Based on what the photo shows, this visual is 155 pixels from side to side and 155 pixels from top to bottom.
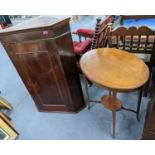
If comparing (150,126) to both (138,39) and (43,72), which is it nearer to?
(138,39)

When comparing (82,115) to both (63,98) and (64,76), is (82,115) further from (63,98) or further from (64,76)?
(64,76)

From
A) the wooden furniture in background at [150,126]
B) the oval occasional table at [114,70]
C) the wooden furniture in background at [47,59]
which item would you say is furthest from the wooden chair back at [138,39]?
the wooden furniture in background at [150,126]

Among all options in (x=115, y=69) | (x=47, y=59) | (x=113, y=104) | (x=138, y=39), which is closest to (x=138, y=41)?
(x=138, y=39)

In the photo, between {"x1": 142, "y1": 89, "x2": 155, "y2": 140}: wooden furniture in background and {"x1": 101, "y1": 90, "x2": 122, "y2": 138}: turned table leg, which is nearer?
{"x1": 142, "y1": 89, "x2": 155, "y2": 140}: wooden furniture in background

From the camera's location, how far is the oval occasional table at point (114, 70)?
1076 mm

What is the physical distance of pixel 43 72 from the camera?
151 cm

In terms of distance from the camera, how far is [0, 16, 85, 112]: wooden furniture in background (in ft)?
4.05

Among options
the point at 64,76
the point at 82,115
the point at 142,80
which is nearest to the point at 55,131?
the point at 82,115

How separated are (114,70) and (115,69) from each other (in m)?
0.02

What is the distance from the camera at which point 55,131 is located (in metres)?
1.73

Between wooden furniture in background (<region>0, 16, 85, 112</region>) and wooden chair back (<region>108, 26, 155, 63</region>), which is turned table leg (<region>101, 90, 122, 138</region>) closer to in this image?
wooden furniture in background (<region>0, 16, 85, 112</region>)

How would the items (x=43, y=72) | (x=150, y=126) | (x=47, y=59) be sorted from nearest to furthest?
1. (x=150, y=126)
2. (x=47, y=59)
3. (x=43, y=72)

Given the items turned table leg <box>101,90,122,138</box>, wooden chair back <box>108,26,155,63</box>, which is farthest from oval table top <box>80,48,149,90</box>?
turned table leg <box>101,90,122,138</box>

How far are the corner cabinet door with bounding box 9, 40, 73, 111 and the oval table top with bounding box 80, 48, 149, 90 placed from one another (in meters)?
0.31
